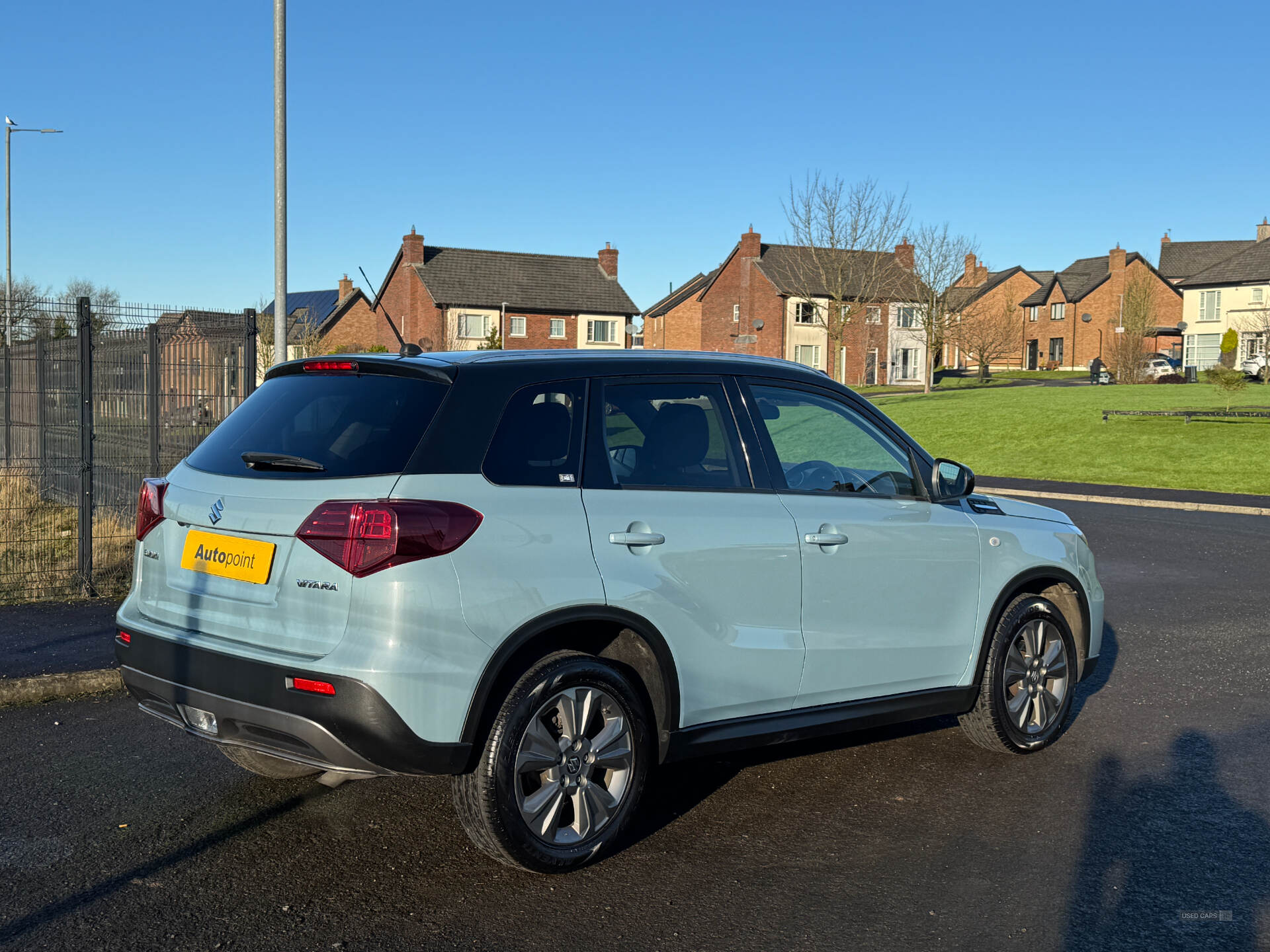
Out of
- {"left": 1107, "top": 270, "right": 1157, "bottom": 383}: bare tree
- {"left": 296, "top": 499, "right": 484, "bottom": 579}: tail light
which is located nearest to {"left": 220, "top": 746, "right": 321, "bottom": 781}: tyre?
{"left": 296, "top": 499, "right": 484, "bottom": 579}: tail light

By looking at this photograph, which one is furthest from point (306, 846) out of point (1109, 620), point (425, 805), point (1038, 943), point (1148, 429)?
point (1148, 429)

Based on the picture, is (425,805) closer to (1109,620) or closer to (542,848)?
(542,848)

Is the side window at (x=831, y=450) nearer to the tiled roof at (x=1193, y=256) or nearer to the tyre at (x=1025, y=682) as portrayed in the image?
the tyre at (x=1025, y=682)

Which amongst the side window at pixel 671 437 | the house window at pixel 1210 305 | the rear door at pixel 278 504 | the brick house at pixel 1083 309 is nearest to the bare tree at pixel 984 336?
the brick house at pixel 1083 309

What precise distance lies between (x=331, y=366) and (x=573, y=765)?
1.71 metres

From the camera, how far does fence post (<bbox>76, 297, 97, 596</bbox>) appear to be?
29.9 feet

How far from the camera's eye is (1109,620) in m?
9.18

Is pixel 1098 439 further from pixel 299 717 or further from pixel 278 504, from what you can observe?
pixel 299 717

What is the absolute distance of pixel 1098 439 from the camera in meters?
28.6

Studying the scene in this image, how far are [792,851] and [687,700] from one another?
0.69m

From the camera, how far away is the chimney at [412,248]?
236 feet

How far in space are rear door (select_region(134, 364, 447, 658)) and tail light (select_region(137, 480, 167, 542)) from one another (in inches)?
1.9

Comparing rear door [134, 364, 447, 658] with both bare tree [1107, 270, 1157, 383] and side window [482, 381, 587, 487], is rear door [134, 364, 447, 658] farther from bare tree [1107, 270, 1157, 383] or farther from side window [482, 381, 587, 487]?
bare tree [1107, 270, 1157, 383]

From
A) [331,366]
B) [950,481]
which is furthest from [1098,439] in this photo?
[331,366]
